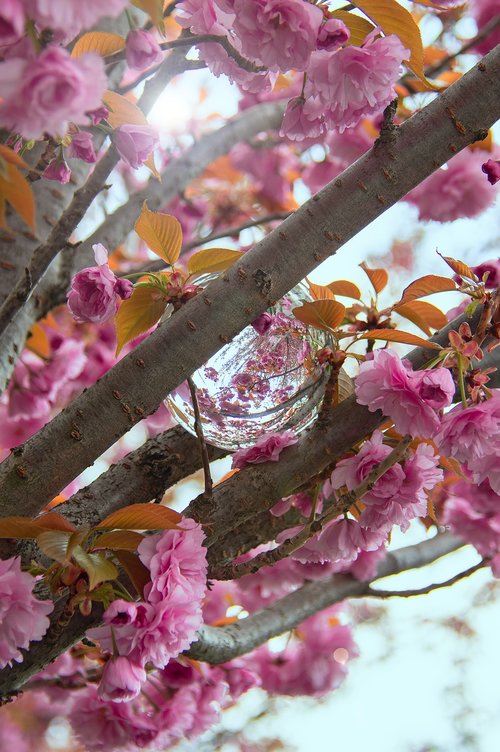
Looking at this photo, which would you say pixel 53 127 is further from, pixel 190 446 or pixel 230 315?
pixel 190 446

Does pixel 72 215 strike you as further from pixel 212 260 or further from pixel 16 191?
pixel 16 191

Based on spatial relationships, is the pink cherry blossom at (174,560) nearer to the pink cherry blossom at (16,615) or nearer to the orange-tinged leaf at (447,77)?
the pink cherry blossom at (16,615)

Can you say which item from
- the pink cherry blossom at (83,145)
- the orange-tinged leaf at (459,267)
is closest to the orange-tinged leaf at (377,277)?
the orange-tinged leaf at (459,267)

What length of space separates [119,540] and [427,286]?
0.42 m

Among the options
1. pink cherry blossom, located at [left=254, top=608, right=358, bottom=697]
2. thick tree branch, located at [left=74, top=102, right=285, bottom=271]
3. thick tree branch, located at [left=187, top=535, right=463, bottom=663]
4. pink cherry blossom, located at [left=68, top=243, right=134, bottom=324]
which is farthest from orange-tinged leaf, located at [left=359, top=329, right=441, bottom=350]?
pink cherry blossom, located at [left=254, top=608, right=358, bottom=697]

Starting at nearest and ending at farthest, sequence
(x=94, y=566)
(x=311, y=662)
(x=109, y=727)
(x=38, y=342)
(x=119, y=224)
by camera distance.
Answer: (x=94, y=566) < (x=109, y=727) < (x=119, y=224) < (x=38, y=342) < (x=311, y=662)

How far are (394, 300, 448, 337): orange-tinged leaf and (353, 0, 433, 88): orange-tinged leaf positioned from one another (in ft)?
0.88

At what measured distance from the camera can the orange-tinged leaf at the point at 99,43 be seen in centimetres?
70

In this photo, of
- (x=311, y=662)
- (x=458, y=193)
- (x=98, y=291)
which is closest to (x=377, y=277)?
(x=98, y=291)

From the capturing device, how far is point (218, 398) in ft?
2.51

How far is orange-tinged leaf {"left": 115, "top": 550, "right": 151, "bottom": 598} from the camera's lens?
2.26ft

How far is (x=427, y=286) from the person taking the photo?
81 centimetres

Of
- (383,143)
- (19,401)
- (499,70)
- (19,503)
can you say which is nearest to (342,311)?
(383,143)

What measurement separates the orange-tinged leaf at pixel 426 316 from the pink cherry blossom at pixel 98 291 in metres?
0.32
